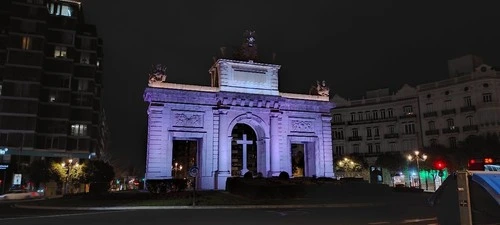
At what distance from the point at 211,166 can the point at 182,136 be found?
4.71 meters

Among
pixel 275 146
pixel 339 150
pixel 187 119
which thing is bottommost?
pixel 275 146

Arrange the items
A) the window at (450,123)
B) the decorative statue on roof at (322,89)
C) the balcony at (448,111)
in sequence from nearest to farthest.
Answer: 1. the decorative statue on roof at (322,89)
2. the balcony at (448,111)
3. the window at (450,123)

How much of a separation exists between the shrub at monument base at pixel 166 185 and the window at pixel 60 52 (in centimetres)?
4736

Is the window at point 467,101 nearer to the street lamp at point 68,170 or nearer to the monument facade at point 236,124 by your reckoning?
the monument facade at point 236,124

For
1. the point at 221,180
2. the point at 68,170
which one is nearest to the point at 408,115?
the point at 221,180

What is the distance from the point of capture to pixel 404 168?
214 feet

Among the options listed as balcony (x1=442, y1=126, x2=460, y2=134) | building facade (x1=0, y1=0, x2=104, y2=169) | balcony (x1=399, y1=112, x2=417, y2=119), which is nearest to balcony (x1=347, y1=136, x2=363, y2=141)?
balcony (x1=399, y1=112, x2=417, y2=119)

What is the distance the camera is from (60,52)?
74750mm

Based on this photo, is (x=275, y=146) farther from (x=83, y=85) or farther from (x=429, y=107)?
(x=83, y=85)

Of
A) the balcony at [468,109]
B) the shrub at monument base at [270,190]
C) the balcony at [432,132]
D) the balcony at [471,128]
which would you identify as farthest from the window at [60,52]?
the balcony at [471,128]

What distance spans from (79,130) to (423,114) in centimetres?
6238

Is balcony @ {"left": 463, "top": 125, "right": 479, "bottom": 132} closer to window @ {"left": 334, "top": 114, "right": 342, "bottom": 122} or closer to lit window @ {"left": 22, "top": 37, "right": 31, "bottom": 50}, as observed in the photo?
window @ {"left": 334, "top": 114, "right": 342, "bottom": 122}

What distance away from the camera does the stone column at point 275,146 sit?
154 ft

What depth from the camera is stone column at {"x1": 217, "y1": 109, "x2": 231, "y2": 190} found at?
43750 mm
